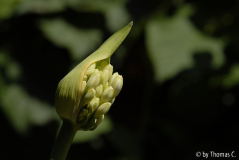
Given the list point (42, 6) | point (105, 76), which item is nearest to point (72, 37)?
point (42, 6)

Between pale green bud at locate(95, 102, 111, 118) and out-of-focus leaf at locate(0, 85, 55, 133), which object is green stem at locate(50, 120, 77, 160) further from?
out-of-focus leaf at locate(0, 85, 55, 133)

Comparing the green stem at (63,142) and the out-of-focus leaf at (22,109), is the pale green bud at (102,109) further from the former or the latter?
the out-of-focus leaf at (22,109)

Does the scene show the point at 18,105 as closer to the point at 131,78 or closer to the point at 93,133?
the point at 93,133

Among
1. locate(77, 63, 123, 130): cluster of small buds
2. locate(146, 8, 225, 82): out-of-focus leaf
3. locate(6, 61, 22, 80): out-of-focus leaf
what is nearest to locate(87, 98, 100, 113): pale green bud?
locate(77, 63, 123, 130): cluster of small buds

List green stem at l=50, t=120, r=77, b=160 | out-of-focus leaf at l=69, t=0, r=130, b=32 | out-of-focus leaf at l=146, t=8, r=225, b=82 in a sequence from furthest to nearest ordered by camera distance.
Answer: out-of-focus leaf at l=69, t=0, r=130, b=32 < out-of-focus leaf at l=146, t=8, r=225, b=82 < green stem at l=50, t=120, r=77, b=160

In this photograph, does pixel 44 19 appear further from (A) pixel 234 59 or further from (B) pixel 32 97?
(A) pixel 234 59

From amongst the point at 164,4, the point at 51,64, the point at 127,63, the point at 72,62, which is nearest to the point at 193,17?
the point at 164,4
